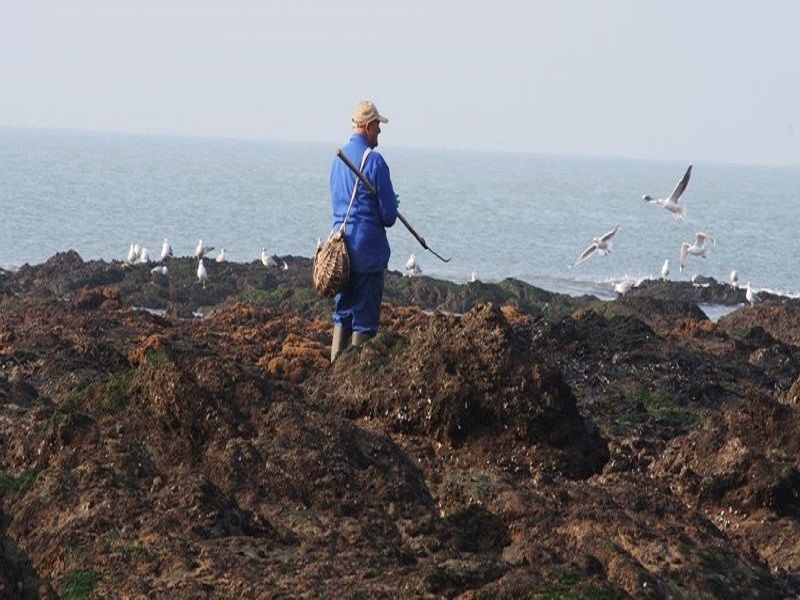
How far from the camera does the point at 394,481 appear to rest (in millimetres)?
8164

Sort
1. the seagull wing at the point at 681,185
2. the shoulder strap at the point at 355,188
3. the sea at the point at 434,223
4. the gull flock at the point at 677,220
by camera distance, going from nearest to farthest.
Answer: the shoulder strap at the point at 355,188, the seagull wing at the point at 681,185, the gull flock at the point at 677,220, the sea at the point at 434,223

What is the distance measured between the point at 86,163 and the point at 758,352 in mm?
141445

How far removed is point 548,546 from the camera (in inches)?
291

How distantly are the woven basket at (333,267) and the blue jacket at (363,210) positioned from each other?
8 centimetres

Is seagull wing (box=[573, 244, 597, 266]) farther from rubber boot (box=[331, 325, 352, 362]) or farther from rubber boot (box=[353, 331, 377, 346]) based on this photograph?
rubber boot (box=[353, 331, 377, 346])

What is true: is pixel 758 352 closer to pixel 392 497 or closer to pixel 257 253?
pixel 392 497

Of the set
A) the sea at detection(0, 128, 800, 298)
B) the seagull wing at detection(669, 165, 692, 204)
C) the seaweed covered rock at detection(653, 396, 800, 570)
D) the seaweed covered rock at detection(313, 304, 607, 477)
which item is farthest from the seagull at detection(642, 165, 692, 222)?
the seaweed covered rock at detection(313, 304, 607, 477)

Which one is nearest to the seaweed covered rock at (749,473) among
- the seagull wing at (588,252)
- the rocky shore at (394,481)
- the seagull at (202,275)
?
the rocky shore at (394,481)

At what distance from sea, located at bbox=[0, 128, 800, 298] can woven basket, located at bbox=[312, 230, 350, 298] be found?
31.8 m

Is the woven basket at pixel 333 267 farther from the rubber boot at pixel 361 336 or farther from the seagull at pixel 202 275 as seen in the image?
the seagull at pixel 202 275

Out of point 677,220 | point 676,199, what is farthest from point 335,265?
point 677,220

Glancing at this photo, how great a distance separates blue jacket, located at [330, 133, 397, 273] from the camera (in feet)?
43.5

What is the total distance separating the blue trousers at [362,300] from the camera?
13.5 metres

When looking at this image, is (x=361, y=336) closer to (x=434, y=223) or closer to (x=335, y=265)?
(x=335, y=265)
